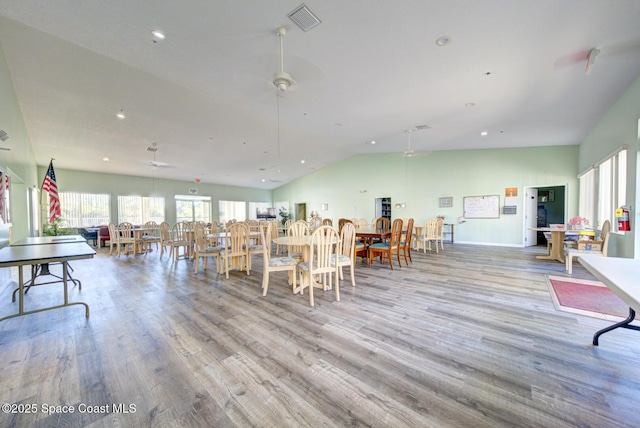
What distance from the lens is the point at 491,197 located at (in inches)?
314

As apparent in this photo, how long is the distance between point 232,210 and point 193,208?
6.85 feet

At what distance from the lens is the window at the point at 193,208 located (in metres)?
11.2

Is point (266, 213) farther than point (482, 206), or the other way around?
point (266, 213)

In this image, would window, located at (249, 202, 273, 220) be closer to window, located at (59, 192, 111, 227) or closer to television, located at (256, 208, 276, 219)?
television, located at (256, 208, 276, 219)

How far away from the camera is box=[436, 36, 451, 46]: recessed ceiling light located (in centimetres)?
278

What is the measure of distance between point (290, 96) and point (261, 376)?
A: 434 cm

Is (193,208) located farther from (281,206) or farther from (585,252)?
(585,252)

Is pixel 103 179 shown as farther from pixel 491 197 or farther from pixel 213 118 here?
pixel 491 197

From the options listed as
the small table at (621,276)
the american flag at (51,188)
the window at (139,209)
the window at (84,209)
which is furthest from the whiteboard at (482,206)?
the window at (84,209)

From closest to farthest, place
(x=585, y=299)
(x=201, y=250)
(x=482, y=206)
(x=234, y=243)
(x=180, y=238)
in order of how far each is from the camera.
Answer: (x=585, y=299)
(x=234, y=243)
(x=201, y=250)
(x=180, y=238)
(x=482, y=206)

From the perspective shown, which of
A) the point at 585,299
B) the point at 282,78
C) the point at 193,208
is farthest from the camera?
the point at 193,208

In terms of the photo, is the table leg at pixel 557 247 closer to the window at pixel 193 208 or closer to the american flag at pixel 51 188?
the american flag at pixel 51 188

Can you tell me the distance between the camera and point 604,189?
525 centimetres

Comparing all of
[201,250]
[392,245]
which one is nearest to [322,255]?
[392,245]
